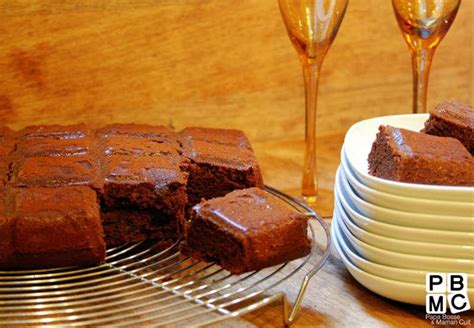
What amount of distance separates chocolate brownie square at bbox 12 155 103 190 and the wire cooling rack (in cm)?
15

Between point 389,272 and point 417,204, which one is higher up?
point 417,204

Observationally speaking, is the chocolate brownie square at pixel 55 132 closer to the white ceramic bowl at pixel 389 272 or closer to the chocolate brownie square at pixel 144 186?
the chocolate brownie square at pixel 144 186

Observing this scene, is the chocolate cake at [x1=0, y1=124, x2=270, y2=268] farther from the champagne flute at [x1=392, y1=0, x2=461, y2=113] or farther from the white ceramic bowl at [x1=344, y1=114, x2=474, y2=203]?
the champagne flute at [x1=392, y1=0, x2=461, y2=113]

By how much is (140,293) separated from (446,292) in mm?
503

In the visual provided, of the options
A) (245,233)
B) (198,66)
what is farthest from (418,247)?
(198,66)

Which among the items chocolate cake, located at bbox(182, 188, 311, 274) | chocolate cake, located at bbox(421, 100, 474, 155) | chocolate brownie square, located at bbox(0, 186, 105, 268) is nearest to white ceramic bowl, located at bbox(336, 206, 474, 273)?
chocolate cake, located at bbox(182, 188, 311, 274)

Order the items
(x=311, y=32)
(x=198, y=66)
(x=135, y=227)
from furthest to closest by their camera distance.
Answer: (x=198, y=66)
(x=311, y=32)
(x=135, y=227)

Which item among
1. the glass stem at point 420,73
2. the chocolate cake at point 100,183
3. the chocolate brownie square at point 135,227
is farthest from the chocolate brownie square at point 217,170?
the glass stem at point 420,73

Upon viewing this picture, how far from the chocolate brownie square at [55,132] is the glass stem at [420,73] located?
0.75m

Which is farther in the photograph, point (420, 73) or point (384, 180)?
point (420, 73)

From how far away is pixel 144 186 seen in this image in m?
1.48

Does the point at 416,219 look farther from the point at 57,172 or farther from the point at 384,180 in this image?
the point at 57,172

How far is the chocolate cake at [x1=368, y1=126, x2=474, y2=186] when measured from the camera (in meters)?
1.29

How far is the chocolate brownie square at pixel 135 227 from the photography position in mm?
1506
